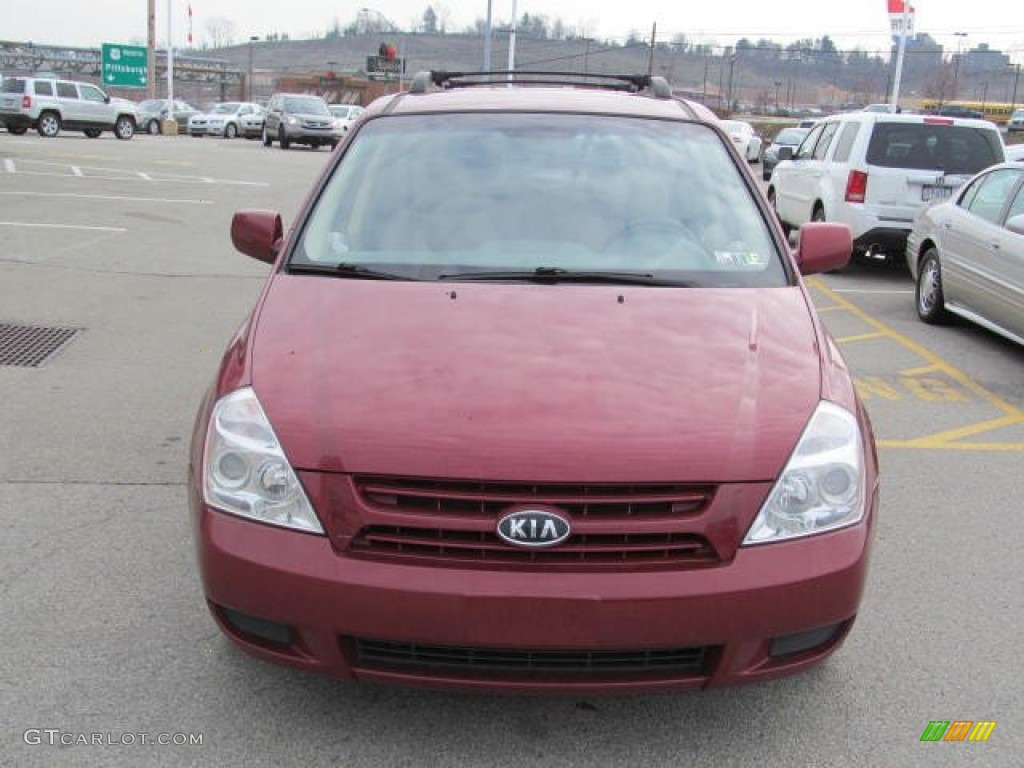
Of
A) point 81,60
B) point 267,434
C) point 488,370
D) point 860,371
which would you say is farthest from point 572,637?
point 81,60

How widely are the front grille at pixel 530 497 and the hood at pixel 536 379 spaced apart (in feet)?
0.11

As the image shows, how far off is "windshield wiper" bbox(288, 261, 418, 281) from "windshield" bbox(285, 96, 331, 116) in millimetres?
31288

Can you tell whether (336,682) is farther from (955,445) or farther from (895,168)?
(895,168)

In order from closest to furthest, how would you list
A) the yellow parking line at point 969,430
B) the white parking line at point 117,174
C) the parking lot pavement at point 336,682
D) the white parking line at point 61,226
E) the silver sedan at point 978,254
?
the parking lot pavement at point 336,682
the yellow parking line at point 969,430
the silver sedan at point 978,254
the white parking line at point 61,226
the white parking line at point 117,174

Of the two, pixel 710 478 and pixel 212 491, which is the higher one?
pixel 710 478

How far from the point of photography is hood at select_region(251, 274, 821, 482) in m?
A: 2.52

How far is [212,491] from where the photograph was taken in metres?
2.67

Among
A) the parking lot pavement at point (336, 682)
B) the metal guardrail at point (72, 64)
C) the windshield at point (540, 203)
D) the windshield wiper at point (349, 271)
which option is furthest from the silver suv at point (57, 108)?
the metal guardrail at point (72, 64)

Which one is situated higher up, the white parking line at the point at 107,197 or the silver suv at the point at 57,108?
the silver suv at the point at 57,108

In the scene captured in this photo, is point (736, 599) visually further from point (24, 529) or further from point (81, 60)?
point (81, 60)

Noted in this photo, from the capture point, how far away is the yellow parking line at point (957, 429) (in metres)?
5.55

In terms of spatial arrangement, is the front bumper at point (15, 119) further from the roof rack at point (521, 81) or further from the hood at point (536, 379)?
the hood at point (536, 379)

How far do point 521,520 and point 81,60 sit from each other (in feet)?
347

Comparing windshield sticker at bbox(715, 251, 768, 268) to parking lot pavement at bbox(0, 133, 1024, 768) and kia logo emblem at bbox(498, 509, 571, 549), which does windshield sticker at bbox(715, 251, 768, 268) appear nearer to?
parking lot pavement at bbox(0, 133, 1024, 768)
